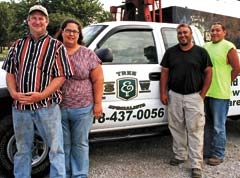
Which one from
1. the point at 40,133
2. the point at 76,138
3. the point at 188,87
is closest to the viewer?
Result: the point at 40,133

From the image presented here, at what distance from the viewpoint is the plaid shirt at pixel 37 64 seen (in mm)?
3201

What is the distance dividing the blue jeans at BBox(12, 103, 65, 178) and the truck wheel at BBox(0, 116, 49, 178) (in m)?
0.55

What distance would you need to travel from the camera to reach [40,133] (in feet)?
11.2

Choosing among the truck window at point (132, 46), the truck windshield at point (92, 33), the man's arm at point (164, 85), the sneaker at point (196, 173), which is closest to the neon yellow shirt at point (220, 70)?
the man's arm at point (164, 85)

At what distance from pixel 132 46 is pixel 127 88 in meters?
0.54

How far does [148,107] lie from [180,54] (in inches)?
28.9

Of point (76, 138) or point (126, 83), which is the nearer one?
point (76, 138)

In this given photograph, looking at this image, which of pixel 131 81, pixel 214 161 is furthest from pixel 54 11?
pixel 214 161

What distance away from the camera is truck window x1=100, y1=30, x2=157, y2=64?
15.0ft

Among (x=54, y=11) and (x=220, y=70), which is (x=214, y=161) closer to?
(x=220, y=70)

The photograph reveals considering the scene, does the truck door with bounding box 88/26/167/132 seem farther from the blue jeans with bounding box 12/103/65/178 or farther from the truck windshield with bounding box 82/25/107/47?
the blue jeans with bounding box 12/103/65/178

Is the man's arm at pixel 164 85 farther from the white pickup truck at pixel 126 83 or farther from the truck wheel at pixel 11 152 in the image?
the truck wheel at pixel 11 152

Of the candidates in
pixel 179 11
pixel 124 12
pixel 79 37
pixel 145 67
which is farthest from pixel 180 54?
pixel 124 12

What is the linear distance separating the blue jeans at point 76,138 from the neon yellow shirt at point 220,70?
5.71ft
